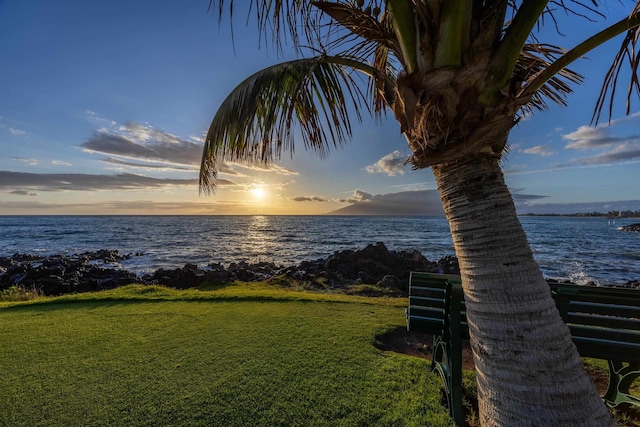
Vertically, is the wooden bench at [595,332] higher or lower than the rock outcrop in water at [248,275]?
higher

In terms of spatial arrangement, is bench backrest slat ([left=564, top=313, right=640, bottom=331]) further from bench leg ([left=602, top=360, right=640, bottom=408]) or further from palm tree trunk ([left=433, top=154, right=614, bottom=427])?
palm tree trunk ([left=433, top=154, right=614, bottom=427])

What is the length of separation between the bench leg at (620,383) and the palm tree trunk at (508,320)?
65.2 inches

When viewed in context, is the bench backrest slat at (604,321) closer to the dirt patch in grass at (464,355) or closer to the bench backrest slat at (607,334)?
the bench backrest slat at (607,334)

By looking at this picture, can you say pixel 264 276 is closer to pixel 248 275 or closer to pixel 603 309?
pixel 248 275

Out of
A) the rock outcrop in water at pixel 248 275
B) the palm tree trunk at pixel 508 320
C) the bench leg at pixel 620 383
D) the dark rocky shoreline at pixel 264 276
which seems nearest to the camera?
the palm tree trunk at pixel 508 320

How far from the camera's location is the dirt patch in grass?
107 inches

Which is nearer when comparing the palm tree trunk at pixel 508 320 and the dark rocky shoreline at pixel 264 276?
the palm tree trunk at pixel 508 320

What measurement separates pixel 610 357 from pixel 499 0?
2.91 metres

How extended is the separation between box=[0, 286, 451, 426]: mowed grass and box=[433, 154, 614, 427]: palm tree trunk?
4.15 feet

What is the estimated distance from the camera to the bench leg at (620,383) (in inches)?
104

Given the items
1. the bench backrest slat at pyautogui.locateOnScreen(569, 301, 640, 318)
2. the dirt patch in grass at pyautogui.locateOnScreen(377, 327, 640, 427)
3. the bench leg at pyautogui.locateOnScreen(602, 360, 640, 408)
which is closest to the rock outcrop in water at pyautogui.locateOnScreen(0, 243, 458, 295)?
the dirt patch in grass at pyautogui.locateOnScreen(377, 327, 640, 427)

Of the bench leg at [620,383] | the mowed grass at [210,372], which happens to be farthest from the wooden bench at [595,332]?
the mowed grass at [210,372]

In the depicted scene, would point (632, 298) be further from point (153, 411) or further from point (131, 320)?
point (131, 320)

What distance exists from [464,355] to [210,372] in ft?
11.5
